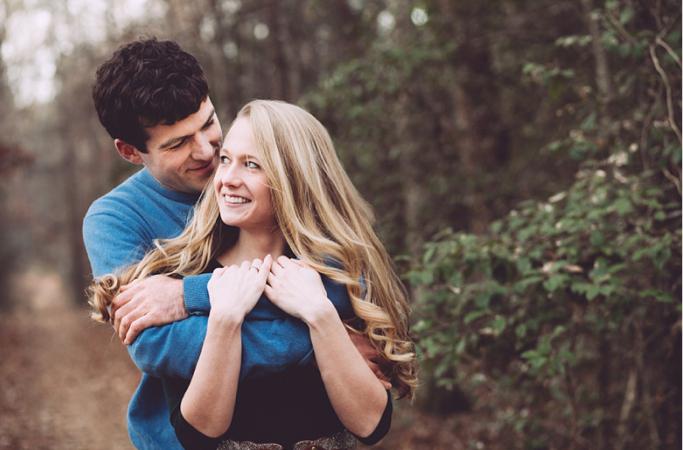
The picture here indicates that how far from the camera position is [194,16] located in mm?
10961

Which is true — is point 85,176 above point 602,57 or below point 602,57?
below

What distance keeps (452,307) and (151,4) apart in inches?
465

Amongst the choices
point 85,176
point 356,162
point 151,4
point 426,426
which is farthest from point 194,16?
point 85,176

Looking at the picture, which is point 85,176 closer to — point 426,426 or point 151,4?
point 151,4

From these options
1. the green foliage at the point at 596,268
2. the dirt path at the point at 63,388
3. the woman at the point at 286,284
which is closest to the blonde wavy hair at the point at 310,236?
the woman at the point at 286,284

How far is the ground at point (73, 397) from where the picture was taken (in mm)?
7372

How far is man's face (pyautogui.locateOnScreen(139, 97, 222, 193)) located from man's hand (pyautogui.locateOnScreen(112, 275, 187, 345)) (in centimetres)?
57

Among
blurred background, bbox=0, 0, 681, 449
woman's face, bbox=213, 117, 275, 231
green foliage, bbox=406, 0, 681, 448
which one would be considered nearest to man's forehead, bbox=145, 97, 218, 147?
woman's face, bbox=213, 117, 275, 231

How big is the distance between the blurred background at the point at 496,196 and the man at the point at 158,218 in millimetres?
454

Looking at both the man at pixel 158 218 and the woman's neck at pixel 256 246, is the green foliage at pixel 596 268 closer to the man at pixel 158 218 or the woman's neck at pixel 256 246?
the woman's neck at pixel 256 246

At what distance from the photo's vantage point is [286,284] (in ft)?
7.16

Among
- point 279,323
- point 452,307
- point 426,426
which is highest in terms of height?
point 279,323

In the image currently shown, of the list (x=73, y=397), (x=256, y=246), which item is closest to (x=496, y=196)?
(x=256, y=246)

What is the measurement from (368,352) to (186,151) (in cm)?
101
